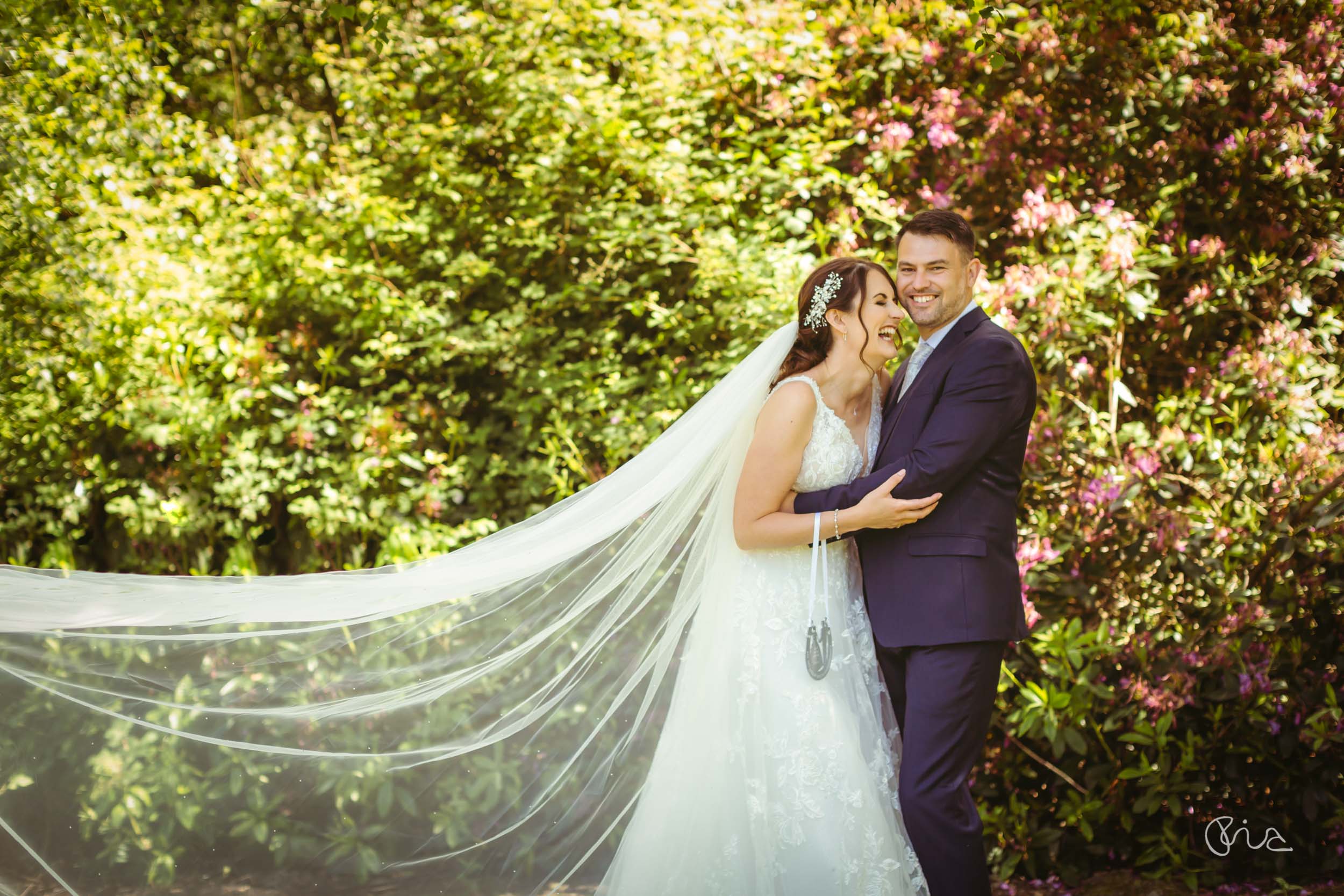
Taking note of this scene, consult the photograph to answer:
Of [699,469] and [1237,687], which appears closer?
[699,469]

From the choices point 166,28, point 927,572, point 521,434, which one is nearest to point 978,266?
point 927,572

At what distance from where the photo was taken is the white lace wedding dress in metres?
2.54

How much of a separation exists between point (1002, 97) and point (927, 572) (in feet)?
8.15

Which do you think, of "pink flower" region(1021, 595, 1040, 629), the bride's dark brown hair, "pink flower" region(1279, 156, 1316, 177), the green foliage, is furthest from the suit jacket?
"pink flower" region(1279, 156, 1316, 177)

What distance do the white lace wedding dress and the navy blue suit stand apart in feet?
0.28

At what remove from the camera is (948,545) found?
2.58 meters

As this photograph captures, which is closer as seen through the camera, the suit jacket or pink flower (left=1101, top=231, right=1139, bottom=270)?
the suit jacket

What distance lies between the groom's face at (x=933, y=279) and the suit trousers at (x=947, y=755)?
912mm

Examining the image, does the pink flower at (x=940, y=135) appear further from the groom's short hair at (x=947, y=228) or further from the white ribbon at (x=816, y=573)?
the white ribbon at (x=816, y=573)

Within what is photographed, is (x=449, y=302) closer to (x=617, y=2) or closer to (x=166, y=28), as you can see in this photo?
(x=617, y=2)

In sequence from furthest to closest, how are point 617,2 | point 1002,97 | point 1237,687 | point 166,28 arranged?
point 166,28, point 617,2, point 1002,97, point 1237,687

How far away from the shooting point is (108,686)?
8.66ft

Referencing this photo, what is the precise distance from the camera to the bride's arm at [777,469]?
8.86 ft

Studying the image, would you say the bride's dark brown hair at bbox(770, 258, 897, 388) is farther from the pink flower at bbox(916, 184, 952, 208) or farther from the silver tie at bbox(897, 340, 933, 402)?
the pink flower at bbox(916, 184, 952, 208)
